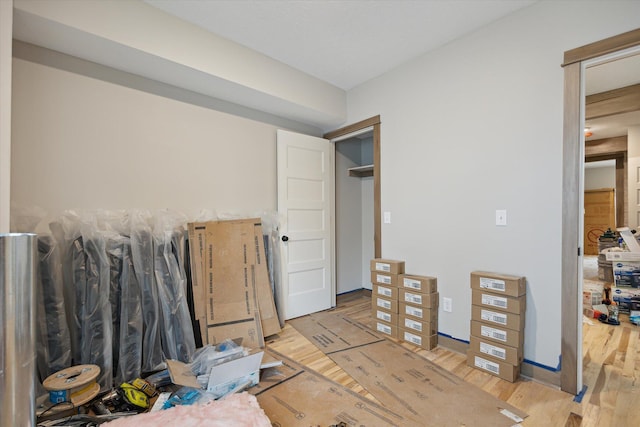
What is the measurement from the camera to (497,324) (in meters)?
2.12

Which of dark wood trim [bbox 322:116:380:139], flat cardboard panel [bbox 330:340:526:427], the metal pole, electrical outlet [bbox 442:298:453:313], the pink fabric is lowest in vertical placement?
flat cardboard panel [bbox 330:340:526:427]

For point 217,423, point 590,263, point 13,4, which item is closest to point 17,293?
point 217,423

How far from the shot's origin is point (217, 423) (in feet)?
4.83

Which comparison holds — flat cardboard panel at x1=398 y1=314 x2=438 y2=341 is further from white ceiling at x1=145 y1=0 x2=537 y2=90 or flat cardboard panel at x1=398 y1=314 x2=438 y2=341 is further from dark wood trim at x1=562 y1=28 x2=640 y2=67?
white ceiling at x1=145 y1=0 x2=537 y2=90

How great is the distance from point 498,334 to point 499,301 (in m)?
0.24

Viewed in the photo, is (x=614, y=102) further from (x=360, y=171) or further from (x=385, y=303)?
(x=385, y=303)

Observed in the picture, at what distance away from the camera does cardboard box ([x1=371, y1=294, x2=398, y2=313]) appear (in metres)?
2.80

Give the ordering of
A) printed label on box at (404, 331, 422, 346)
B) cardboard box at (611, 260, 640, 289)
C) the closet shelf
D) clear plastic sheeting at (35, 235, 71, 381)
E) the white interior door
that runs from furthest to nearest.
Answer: the closet shelf
cardboard box at (611, 260, 640, 289)
the white interior door
printed label on box at (404, 331, 422, 346)
clear plastic sheeting at (35, 235, 71, 381)

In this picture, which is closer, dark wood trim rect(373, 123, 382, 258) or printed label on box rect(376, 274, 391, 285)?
printed label on box rect(376, 274, 391, 285)

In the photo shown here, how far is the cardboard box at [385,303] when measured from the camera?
2.80 meters

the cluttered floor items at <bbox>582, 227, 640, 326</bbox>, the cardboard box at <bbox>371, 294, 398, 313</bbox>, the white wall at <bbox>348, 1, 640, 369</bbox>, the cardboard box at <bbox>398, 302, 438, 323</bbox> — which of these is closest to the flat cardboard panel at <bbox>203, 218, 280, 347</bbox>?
the cardboard box at <bbox>371, 294, 398, 313</bbox>

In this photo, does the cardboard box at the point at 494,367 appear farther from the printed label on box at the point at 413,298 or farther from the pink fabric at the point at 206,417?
the pink fabric at the point at 206,417

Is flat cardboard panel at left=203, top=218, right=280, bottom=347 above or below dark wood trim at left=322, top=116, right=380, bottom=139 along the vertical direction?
below

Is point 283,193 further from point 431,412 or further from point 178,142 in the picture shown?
point 431,412
